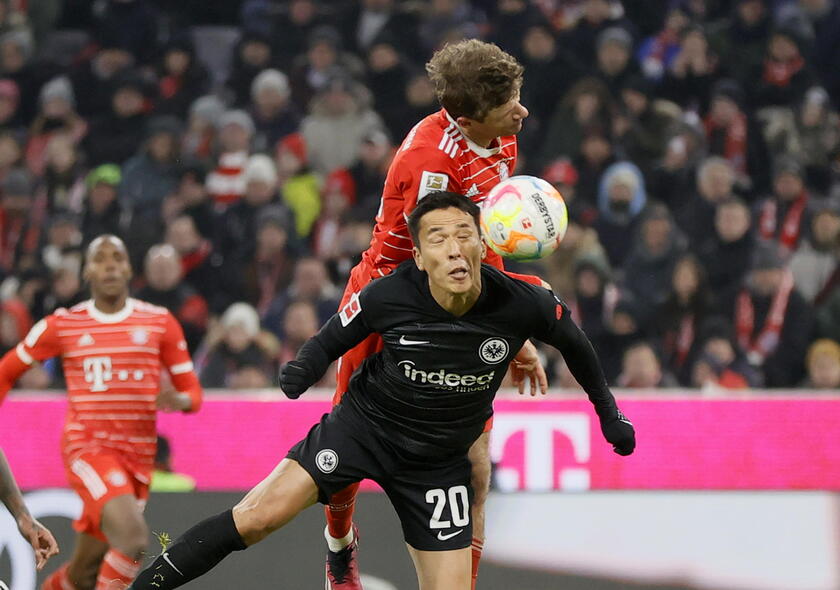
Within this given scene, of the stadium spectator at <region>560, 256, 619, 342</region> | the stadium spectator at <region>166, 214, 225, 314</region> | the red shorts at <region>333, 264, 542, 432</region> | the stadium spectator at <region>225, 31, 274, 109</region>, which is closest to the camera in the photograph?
the red shorts at <region>333, 264, 542, 432</region>

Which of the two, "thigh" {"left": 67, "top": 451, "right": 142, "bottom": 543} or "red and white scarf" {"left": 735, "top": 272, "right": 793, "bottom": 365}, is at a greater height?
"red and white scarf" {"left": 735, "top": 272, "right": 793, "bottom": 365}

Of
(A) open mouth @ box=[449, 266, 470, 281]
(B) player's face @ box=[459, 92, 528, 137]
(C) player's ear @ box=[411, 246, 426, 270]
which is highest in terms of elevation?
(B) player's face @ box=[459, 92, 528, 137]

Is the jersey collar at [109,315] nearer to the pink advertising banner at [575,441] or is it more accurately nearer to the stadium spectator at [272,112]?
the pink advertising banner at [575,441]

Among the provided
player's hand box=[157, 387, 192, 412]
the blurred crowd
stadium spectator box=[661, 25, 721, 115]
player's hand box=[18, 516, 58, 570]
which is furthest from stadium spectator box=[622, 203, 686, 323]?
player's hand box=[18, 516, 58, 570]

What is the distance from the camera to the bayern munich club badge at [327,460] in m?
4.90

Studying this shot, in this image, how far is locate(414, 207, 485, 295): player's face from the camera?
15.5ft

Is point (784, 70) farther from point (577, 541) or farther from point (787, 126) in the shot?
point (577, 541)

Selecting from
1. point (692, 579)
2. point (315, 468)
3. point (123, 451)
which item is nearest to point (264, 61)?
point (123, 451)

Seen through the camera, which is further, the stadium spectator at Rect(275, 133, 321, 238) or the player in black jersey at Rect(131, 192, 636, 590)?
the stadium spectator at Rect(275, 133, 321, 238)

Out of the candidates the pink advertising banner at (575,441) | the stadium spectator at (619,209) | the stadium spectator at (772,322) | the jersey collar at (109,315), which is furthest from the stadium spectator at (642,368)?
the jersey collar at (109,315)

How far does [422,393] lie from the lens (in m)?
4.92

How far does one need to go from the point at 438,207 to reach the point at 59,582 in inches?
113

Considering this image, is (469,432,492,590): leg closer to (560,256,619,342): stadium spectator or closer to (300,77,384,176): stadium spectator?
(560,256,619,342): stadium spectator

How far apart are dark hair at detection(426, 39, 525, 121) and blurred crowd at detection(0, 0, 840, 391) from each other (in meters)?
4.04
